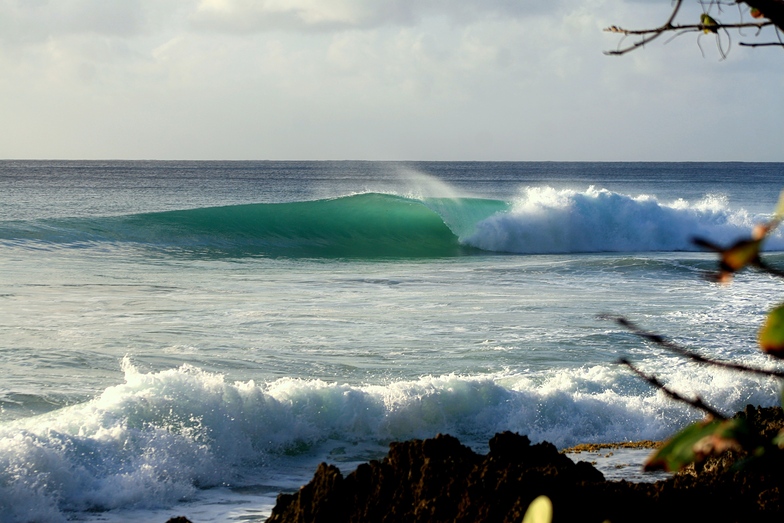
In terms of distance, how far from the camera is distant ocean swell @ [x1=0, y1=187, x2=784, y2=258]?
22.3m

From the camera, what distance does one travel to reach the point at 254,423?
652cm

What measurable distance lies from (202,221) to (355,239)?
4.17 metres

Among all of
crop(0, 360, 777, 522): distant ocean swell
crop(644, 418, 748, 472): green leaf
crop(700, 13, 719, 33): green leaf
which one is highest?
crop(700, 13, 719, 33): green leaf

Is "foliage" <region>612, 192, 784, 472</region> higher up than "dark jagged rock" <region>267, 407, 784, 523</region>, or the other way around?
"foliage" <region>612, 192, 784, 472</region>

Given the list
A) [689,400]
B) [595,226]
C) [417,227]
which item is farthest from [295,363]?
[595,226]

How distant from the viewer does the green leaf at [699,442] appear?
750 millimetres

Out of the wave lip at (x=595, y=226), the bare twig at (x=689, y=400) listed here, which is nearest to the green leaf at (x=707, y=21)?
the bare twig at (x=689, y=400)

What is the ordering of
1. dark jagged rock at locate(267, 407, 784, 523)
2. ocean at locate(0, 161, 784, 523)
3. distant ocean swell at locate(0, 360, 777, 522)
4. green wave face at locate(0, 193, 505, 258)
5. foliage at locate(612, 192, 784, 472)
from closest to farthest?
foliage at locate(612, 192, 784, 472), dark jagged rock at locate(267, 407, 784, 523), distant ocean swell at locate(0, 360, 777, 522), ocean at locate(0, 161, 784, 523), green wave face at locate(0, 193, 505, 258)

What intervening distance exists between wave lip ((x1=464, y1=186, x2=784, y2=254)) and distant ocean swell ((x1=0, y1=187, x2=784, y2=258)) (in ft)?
→ 0.09

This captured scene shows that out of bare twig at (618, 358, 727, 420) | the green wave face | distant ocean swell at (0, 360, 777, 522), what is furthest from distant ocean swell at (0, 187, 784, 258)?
bare twig at (618, 358, 727, 420)

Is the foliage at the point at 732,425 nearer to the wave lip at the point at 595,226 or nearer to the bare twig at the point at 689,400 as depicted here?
the bare twig at the point at 689,400

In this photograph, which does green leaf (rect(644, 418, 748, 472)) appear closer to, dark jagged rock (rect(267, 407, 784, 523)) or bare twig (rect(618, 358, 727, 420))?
bare twig (rect(618, 358, 727, 420))

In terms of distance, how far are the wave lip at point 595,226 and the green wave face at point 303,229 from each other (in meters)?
1.21

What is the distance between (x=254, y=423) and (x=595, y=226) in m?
20.3
